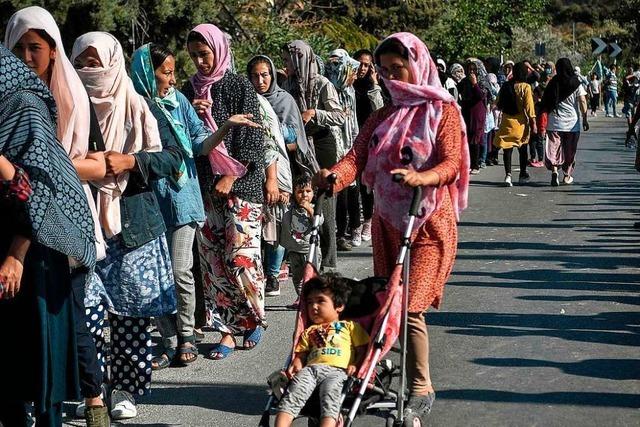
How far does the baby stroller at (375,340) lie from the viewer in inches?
217

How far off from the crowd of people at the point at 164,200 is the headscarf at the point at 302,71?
1.00 meters

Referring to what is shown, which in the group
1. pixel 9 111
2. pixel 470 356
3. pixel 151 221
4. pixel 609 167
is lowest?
pixel 609 167

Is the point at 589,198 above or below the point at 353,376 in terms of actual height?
below

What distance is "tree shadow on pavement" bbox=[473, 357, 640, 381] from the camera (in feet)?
25.4

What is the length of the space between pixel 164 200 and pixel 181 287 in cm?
61

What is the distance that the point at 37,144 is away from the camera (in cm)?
458

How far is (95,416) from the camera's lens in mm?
5793

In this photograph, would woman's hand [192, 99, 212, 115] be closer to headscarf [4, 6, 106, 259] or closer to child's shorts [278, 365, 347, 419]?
headscarf [4, 6, 106, 259]

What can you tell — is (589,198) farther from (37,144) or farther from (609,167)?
(37,144)

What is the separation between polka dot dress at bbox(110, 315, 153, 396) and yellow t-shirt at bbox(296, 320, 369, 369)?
1.12 metres

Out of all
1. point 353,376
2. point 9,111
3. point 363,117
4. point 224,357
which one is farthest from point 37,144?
point 363,117

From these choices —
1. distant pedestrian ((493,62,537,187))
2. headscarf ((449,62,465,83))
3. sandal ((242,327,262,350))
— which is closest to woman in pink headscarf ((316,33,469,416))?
sandal ((242,327,262,350))

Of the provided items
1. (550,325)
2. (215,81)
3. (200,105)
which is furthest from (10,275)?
(550,325)

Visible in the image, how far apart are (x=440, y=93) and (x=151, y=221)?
1587 millimetres
